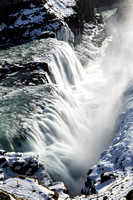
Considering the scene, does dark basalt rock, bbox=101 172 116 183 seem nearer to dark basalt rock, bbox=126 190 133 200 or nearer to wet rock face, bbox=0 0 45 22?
dark basalt rock, bbox=126 190 133 200

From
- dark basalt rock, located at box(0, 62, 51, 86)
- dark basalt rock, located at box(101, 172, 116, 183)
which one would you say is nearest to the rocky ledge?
dark basalt rock, located at box(0, 62, 51, 86)

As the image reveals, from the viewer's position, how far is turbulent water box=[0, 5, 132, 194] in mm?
13250

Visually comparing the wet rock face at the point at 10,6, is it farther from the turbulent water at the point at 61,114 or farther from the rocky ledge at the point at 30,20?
the turbulent water at the point at 61,114

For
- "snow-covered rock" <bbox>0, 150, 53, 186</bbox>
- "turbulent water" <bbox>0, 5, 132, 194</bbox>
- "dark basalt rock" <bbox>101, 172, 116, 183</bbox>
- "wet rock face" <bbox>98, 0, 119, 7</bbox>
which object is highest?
"wet rock face" <bbox>98, 0, 119, 7</bbox>

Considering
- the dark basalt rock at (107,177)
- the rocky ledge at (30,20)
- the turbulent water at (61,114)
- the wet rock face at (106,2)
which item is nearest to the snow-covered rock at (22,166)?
the turbulent water at (61,114)

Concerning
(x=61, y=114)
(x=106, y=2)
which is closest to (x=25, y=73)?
(x=61, y=114)

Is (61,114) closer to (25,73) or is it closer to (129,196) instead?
(25,73)

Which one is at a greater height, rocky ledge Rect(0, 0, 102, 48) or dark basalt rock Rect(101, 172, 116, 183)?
rocky ledge Rect(0, 0, 102, 48)

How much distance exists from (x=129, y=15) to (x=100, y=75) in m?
27.8

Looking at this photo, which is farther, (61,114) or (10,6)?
(10,6)

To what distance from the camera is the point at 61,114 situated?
16859 mm

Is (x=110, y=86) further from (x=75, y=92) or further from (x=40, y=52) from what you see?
(x=40, y=52)

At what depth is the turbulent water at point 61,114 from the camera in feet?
43.5

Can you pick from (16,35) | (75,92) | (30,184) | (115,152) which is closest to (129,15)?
(16,35)
